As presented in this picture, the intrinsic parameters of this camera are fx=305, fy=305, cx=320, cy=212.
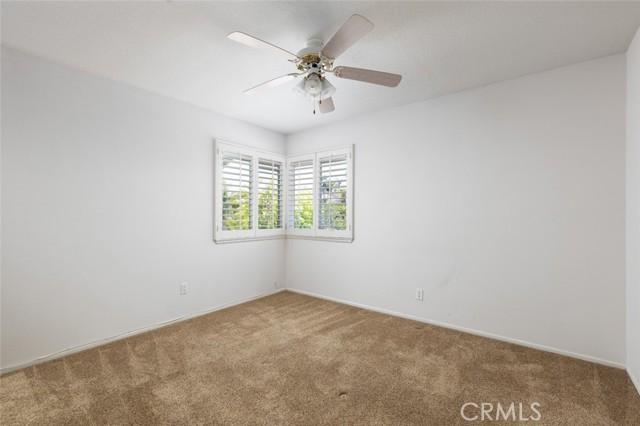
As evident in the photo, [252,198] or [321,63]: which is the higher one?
[321,63]

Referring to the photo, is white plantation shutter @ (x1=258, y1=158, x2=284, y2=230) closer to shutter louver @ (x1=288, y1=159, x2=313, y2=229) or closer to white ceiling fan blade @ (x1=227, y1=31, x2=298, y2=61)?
shutter louver @ (x1=288, y1=159, x2=313, y2=229)

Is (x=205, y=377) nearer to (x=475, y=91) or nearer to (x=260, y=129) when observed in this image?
(x=260, y=129)

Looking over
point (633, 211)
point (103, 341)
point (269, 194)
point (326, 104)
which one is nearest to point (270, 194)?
point (269, 194)

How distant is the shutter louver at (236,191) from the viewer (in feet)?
12.8

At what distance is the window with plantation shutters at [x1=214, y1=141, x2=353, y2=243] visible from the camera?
3932 mm

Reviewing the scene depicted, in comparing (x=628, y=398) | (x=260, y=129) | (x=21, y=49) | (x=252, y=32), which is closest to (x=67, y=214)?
(x=21, y=49)

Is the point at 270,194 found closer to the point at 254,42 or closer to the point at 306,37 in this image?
the point at 306,37

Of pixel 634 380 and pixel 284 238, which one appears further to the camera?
pixel 284 238

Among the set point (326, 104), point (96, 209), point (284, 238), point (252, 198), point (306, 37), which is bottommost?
point (284, 238)

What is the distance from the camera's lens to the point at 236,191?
4020 mm

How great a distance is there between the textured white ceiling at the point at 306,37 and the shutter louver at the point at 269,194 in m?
1.53

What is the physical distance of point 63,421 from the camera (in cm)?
179

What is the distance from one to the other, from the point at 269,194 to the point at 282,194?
289mm

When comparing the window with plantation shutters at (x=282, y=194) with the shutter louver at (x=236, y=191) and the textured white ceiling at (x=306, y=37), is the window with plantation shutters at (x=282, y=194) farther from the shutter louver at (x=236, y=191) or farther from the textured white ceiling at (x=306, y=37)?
the textured white ceiling at (x=306, y=37)
